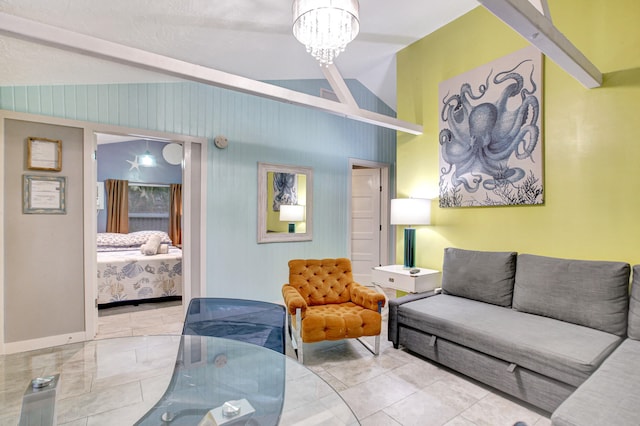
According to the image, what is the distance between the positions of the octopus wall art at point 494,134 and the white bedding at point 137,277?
3.69 meters

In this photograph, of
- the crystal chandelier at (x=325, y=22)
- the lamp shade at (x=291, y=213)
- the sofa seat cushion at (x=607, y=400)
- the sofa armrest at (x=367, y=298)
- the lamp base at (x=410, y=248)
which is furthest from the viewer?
the lamp shade at (x=291, y=213)

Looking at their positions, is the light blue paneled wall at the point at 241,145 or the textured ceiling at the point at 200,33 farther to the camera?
the light blue paneled wall at the point at 241,145

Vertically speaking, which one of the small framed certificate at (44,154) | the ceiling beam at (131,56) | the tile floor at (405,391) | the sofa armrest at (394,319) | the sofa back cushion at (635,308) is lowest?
the tile floor at (405,391)

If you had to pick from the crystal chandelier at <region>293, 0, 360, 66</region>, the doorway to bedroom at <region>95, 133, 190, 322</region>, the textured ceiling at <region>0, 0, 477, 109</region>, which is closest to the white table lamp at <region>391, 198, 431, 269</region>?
the crystal chandelier at <region>293, 0, 360, 66</region>

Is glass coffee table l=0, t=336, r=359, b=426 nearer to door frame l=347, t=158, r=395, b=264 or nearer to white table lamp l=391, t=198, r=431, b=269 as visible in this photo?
white table lamp l=391, t=198, r=431, b=269

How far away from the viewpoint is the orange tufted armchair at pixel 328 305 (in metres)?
2.51

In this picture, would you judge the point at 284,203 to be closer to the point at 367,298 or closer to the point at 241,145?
the point at 241,145

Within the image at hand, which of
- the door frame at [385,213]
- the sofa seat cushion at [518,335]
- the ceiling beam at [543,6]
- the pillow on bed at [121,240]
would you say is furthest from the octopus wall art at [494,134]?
the pillow on bed at [121,240]

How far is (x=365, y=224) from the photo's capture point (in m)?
5.52

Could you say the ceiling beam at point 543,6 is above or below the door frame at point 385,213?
above

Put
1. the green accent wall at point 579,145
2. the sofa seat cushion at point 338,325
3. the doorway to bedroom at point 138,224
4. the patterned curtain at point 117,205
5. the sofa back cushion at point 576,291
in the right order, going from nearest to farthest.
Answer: the sofa back cushion at point 576,291 < the green accent wall at point 579,145 < the sofa seat cushion at point 338,325 < the doorway to bedroom at point 138,224 < the patterned curtain at point 117,205

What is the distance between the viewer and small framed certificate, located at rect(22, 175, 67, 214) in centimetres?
283

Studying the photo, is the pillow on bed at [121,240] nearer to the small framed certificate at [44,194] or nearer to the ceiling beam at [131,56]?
the small framed certificate at [44,194]

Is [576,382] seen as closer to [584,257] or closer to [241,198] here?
[584,257]
